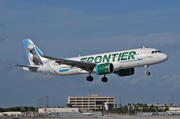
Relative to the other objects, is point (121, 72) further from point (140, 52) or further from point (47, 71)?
point (47, 71)

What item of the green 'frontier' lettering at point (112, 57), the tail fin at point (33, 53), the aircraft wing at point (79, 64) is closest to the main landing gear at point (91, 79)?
the aircraft wing at point (79, 64)

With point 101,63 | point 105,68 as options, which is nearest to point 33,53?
point 101,63

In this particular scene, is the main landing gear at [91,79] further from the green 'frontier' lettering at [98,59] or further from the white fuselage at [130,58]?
the green 'frontier' lettering at [98,59]

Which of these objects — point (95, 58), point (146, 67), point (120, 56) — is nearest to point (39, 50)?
point (95, 58)

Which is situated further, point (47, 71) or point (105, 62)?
point (47, 71)

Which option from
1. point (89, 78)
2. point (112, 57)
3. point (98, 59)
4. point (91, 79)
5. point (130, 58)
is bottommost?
point (91, 79)

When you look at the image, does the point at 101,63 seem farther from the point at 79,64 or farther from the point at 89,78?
the point at 89,78

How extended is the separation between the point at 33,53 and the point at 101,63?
2062 cm

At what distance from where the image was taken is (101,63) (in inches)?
2346

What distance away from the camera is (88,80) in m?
65.5

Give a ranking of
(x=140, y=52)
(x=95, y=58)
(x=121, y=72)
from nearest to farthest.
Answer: (x=140, y=52) < (x=95, y=58) < (x=121, y=72)

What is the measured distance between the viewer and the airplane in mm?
55688

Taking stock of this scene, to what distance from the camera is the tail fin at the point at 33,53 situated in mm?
70188

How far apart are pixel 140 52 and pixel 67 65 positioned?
16822 mm
